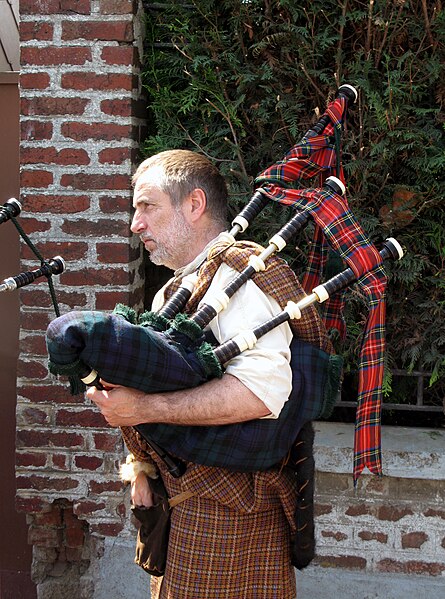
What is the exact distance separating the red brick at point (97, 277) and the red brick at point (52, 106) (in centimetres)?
65

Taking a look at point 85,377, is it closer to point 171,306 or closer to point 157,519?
point 171,306

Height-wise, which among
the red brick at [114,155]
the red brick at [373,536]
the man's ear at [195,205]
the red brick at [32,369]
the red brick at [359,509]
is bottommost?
the red brick at [373,536]

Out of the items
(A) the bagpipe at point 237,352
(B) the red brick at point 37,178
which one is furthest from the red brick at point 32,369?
(A) the bagpipe at point 237,352

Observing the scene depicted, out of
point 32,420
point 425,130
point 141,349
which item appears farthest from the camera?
point 32,420

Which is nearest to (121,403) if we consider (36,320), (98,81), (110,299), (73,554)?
(110,299)

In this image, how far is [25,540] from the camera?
3.98m

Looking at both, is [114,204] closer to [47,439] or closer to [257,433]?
[47,439]

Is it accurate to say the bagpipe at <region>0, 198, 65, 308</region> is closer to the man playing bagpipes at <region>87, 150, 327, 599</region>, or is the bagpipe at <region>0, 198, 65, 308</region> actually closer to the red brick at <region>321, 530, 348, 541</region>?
the man playing bagpipes at <region>87, 150, 327, 599</region>

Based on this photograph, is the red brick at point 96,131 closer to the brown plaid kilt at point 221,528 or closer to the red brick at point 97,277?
the red brick at point 97,277

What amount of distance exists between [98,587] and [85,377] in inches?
74.4

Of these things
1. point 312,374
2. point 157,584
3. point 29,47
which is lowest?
point 157,584

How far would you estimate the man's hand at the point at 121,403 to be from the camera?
212 cm

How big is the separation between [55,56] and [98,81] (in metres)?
0.20

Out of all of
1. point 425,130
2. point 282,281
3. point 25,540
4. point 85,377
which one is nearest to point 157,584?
point 85,377
